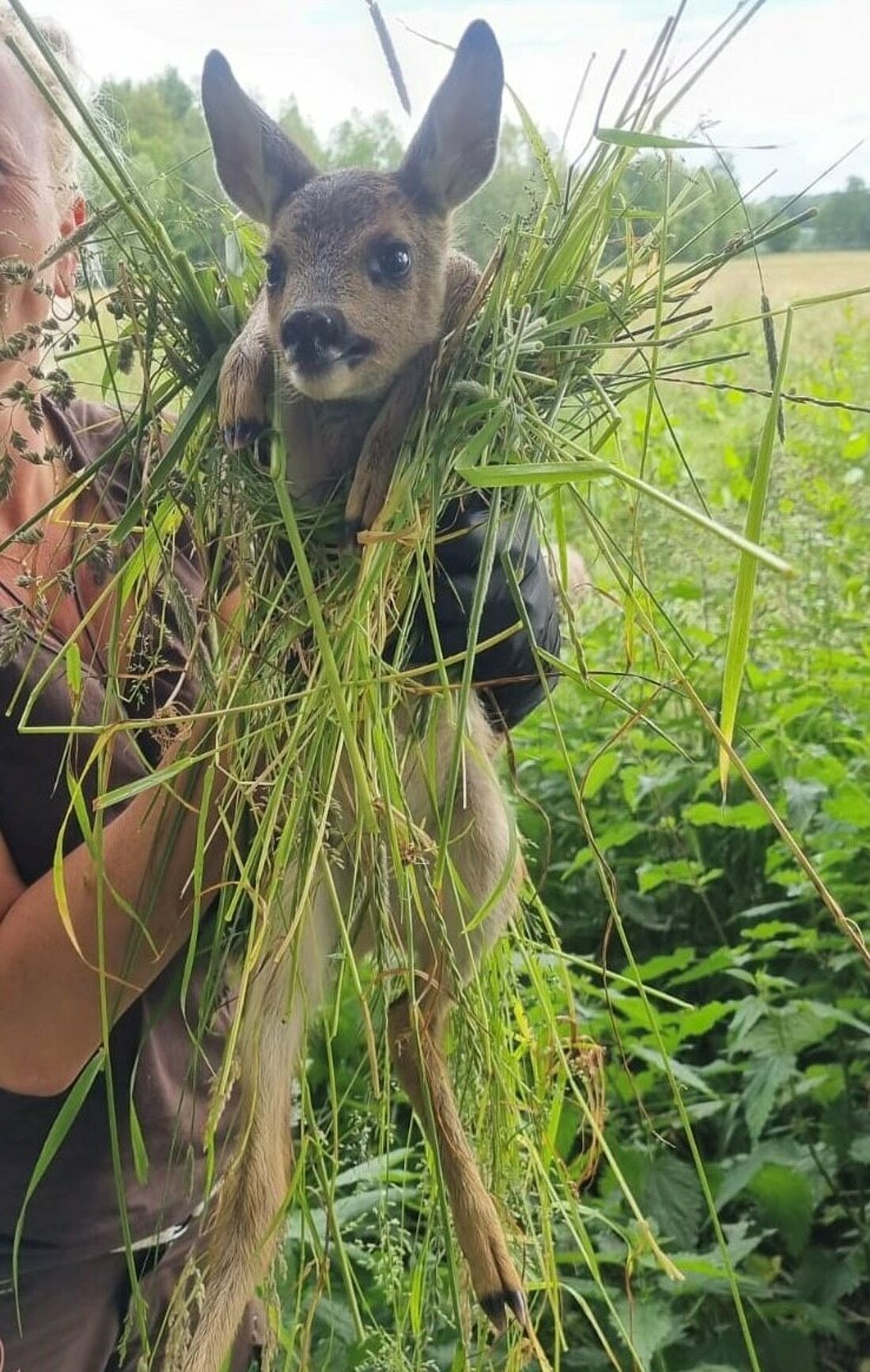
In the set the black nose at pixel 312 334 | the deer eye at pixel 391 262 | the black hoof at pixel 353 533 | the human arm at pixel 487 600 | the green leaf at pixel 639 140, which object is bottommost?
the human arm at pixel 487 600

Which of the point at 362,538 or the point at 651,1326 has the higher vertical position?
the point at 362,538

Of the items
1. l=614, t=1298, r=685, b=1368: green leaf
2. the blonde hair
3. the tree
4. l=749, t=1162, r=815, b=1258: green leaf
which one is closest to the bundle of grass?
the blonde hair

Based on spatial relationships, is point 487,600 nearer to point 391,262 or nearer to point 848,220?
point 391,262

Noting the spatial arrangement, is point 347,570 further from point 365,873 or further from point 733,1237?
point 733,1237

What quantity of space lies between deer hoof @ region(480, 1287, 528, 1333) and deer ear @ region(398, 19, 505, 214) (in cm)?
100

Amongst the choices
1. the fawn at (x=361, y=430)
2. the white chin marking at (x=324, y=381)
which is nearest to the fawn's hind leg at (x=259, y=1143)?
the fawn at (x=361, y=430)

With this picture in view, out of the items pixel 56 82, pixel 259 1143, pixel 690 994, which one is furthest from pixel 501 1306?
pixel 690 994

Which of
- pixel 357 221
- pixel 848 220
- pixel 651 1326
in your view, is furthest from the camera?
pixel 848 220

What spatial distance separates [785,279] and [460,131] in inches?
22.0

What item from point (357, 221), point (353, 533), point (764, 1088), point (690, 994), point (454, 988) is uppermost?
point (357, 221)

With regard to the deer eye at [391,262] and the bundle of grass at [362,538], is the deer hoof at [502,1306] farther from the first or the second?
the deer eye at [391,262]

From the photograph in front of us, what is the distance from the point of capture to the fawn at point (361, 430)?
938 millimetres

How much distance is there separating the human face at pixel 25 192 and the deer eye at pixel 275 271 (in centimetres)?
24

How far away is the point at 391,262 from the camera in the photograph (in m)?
1.04
